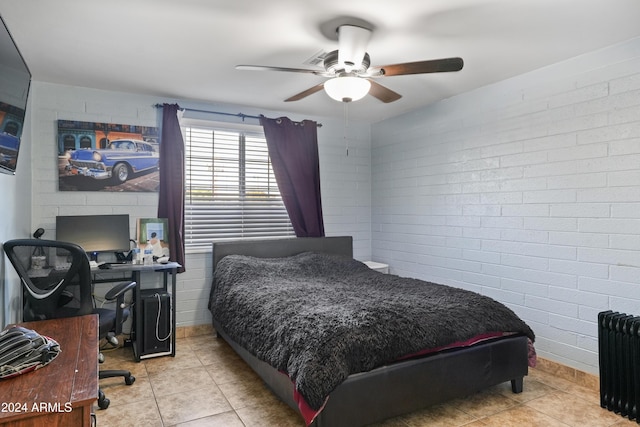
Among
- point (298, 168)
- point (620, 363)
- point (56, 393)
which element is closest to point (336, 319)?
point (56, 393)

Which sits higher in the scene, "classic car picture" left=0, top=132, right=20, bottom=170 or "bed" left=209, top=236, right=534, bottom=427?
"classic car picture" left=0, top=132, right=20, bottom=170

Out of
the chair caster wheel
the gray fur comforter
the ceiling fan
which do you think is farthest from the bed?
the ceiling fan

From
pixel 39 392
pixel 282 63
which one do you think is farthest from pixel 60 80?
pixel 39 392

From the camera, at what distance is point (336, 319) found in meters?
2.33

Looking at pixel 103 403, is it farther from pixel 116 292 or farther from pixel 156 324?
pixel 156 324

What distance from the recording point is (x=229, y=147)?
447 cm

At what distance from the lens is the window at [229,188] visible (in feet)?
14.0

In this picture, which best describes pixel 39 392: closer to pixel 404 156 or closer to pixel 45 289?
pixel 45 289

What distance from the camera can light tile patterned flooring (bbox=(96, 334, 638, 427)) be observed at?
2.42 meters

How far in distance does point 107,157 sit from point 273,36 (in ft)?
7.28

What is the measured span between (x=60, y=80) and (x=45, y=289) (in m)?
2.20

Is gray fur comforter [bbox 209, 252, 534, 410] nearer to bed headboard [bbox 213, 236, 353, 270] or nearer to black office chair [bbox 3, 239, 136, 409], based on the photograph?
bed headboard [bbox 213, 236, 353, 270]

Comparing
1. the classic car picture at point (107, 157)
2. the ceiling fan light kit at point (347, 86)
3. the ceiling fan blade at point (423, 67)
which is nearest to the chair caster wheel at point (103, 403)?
the classic car picture at point (107, 157)

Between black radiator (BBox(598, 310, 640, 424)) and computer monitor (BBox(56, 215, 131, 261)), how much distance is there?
394cm
